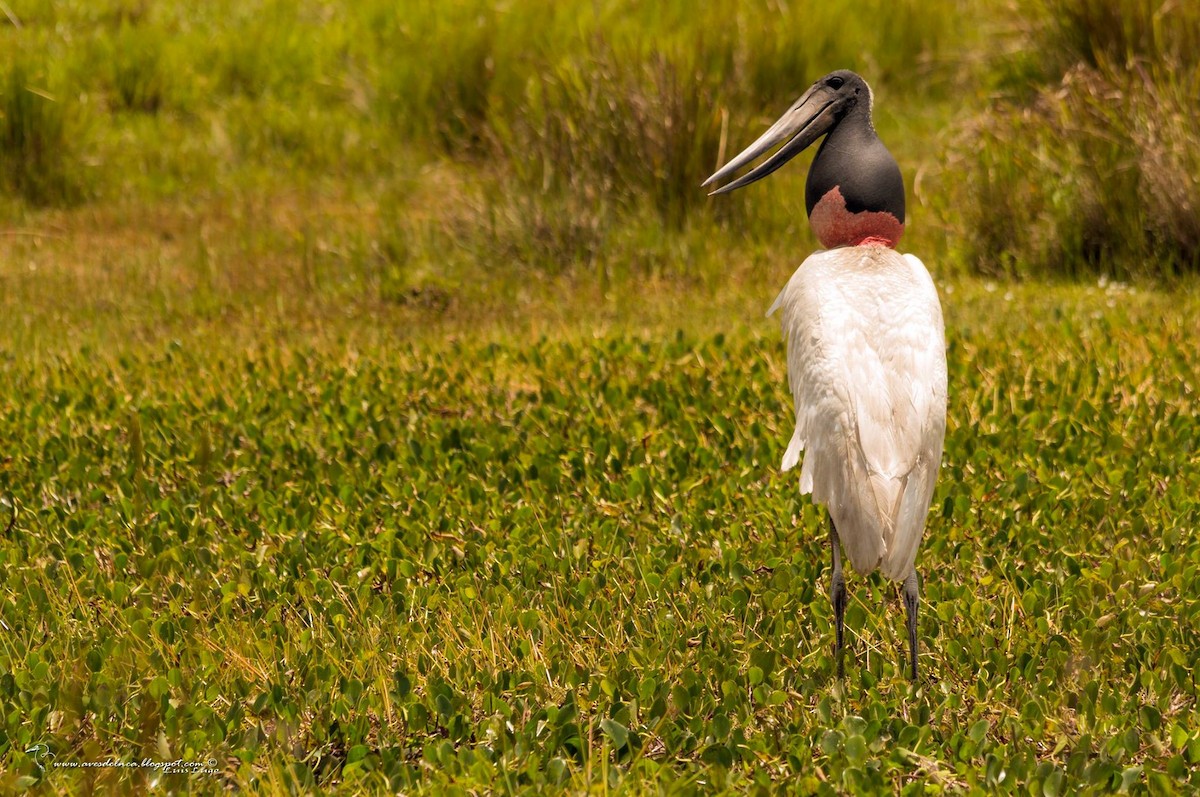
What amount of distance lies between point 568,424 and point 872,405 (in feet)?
8.38

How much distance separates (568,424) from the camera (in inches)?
237

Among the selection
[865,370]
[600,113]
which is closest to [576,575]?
[865,370]

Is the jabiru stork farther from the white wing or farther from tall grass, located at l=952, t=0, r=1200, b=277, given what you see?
tall grass, located at l=952, t=0, r=1200, b=277

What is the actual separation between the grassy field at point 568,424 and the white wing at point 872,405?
485mm

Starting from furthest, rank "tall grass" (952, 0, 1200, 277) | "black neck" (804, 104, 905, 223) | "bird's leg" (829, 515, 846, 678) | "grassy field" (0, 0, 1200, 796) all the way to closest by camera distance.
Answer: "tall grass" (952, 0, 1200, 277), "black neck" (804, 104, 905, 223), "bird's leg" (829, 515, 846, 678), "grassy field" (0, 0, 1200, 796)

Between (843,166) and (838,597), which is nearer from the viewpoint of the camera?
(838,597)

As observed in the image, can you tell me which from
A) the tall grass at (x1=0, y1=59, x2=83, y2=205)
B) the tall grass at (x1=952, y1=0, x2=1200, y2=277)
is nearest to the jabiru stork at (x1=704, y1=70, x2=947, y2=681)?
the tall grass at (x1=952, y1=0, x2=1200, y2=277)

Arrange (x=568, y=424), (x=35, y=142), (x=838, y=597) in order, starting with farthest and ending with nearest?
(x=35, y=142)
(x=568, y=424)
(x=838, y=597)

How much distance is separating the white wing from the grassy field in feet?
1.59

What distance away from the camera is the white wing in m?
3.57

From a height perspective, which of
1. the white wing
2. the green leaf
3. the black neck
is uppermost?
the black neck

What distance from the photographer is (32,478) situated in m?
5.53

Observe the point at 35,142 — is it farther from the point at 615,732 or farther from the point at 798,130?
the point at 615,732

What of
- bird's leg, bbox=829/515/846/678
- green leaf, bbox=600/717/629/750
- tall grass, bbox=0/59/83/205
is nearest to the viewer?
green leaf, bbox=600/717/629/750
